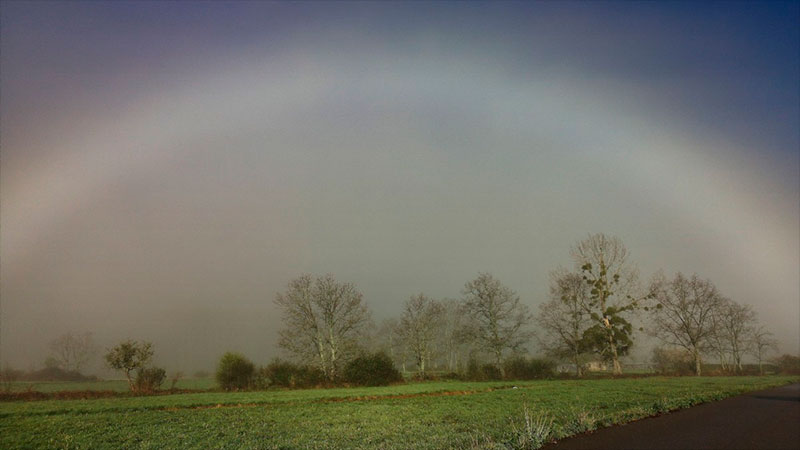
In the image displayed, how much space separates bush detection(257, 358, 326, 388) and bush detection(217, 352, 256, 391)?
1.79m

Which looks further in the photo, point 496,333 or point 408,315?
point 408,315

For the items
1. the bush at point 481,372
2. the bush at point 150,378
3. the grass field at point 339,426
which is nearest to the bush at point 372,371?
the bush at point 481,372

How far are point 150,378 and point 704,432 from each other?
54245 millimetres

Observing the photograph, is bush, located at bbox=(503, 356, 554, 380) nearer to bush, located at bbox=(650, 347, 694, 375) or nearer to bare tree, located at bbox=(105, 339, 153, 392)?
bush, located at bbox=(650, 347, 694, 375)

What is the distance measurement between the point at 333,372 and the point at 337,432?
134 ft

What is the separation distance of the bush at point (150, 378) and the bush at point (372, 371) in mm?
22687

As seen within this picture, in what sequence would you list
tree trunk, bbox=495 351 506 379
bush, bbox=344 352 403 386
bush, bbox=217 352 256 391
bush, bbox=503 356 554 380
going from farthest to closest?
tree trunk, bbox=495 351 506 379 < bush, bbox=503 356 554 380 < bush, bbox=344 352 403 386 < bush, bbox=217 352 256 391

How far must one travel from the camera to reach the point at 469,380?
55.1 m

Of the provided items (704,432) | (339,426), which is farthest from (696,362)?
(339,426)

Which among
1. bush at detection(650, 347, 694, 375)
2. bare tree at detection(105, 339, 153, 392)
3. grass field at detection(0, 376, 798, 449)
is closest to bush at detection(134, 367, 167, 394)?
bare tree at detection(105, 339, 153, 392)

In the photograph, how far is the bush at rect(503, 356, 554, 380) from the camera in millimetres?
54938

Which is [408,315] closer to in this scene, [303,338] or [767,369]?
[303,338]

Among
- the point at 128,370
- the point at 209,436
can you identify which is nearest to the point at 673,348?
the point at 209,436

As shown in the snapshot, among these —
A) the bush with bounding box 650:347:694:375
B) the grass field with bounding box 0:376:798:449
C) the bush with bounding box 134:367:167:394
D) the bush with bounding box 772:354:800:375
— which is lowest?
the bush with bounding box 772:354:800:375
